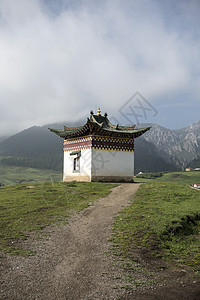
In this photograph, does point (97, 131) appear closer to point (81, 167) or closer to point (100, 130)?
point (100, 130)

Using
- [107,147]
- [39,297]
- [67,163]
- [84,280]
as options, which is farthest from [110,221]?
[67,163]

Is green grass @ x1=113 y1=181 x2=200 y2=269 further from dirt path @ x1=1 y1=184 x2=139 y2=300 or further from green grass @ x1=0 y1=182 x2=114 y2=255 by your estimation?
green grass @ x1=0 y1=182 x2=114 y2=255

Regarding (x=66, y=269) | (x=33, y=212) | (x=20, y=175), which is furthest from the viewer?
(x=20, y=175)

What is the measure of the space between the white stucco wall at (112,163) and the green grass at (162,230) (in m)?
12.7

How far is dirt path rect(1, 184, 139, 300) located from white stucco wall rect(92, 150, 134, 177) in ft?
54.6

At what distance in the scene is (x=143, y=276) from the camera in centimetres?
598

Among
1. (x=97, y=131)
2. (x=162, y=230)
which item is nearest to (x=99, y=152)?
(x=97, y=131)

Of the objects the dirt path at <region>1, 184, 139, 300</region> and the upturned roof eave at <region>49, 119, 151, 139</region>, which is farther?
the upturned roof eave at <region>49, 119, 151, 139</region>

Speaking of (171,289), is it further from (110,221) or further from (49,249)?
(110,221)

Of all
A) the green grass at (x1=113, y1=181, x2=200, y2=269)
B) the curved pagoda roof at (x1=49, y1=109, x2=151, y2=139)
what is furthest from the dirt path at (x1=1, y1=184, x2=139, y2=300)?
the curved pagoda roof at (x1=49, y1=109, x2=151, y2=139)

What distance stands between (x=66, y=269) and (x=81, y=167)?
21.5 metres

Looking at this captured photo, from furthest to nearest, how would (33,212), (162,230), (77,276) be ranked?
(33,212), (162,230), (77,276)

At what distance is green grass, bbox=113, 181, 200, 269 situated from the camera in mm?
7551

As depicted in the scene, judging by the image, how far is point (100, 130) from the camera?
2611 cm
